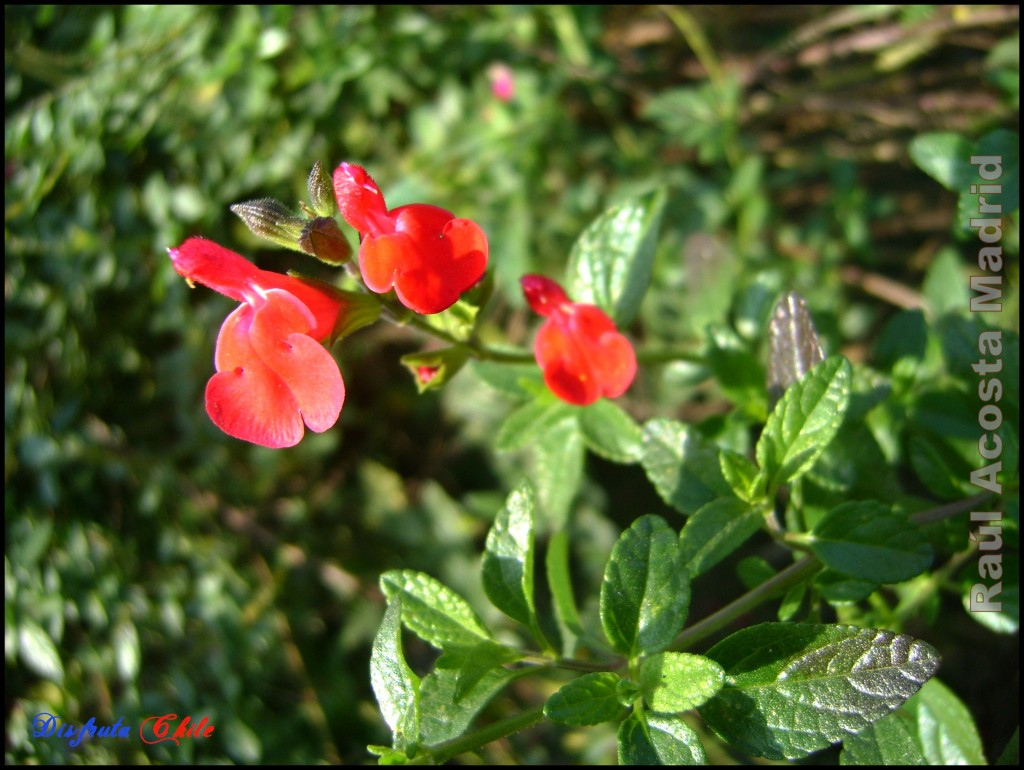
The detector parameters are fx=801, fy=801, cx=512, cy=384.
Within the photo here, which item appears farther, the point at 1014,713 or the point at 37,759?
the point at 1014,713

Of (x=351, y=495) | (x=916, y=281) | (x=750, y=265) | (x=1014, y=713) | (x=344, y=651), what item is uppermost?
(x=750, y=265)

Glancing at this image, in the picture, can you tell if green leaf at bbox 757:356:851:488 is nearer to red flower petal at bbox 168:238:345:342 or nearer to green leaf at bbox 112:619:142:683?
red flower petal at bbox 168:238:345:342

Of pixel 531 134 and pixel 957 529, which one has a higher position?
pixel 531 134

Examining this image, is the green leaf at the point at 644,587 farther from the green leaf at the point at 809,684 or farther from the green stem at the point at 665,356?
the green stem at the point at 665,356

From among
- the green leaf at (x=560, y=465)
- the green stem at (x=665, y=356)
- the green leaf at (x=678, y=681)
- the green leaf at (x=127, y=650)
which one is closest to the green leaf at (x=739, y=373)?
the green stem at (x=665, y=356)

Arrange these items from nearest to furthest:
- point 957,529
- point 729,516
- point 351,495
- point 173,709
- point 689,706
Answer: point 689,706 → point 729,516 → point 957,529 → point 173,709 → point 351,495

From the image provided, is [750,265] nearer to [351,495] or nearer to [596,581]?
[596,581]

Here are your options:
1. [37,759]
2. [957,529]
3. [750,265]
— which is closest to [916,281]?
[750,265]
